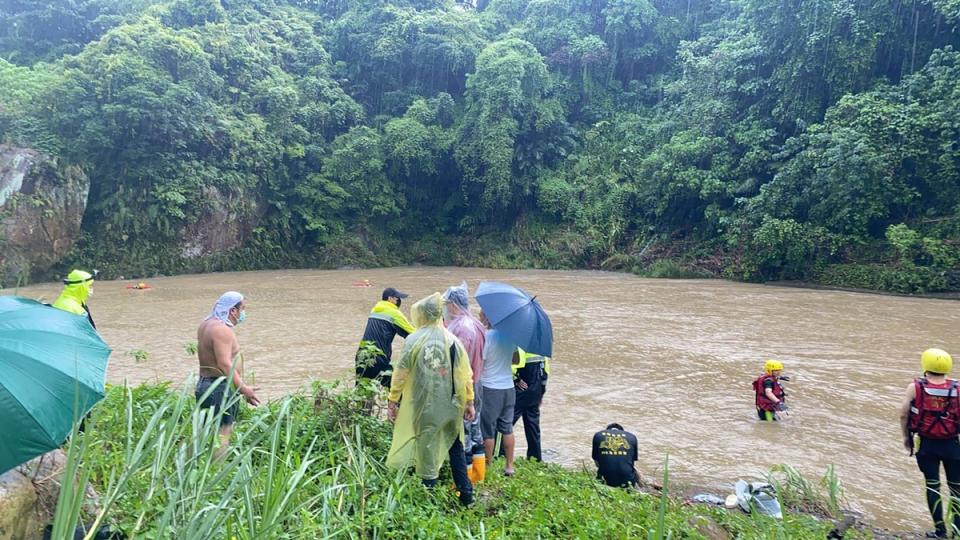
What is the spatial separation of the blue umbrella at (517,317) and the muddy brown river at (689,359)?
1.57m

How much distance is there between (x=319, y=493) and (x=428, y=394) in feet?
3.46

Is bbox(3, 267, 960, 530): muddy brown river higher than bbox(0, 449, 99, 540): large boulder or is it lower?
lower

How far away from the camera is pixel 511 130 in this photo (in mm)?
25594

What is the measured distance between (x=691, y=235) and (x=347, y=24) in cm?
1823

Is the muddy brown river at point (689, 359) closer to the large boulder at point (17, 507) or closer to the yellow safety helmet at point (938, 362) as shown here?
the yellow safety helmet at point (938, 362)

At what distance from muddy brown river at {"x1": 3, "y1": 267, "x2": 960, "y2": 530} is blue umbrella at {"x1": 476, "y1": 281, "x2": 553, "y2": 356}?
157cm

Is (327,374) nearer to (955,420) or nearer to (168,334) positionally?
(168,334)

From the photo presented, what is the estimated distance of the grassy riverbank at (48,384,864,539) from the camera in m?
1.89

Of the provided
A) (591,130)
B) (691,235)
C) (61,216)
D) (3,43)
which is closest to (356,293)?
(61,216)

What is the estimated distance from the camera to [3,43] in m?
24.7

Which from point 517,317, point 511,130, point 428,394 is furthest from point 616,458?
point 511,130

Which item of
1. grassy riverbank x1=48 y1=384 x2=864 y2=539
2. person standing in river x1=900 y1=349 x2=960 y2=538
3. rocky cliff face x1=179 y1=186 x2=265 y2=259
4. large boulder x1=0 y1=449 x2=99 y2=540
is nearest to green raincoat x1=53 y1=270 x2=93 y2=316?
grassy riverbank x1=48 y1=384 x2=864 y2=539

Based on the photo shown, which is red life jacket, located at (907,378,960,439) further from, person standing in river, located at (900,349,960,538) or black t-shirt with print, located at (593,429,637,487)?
black t-shirt with print, located at (593,429,637,487)

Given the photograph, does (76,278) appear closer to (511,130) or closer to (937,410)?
(937,410)
